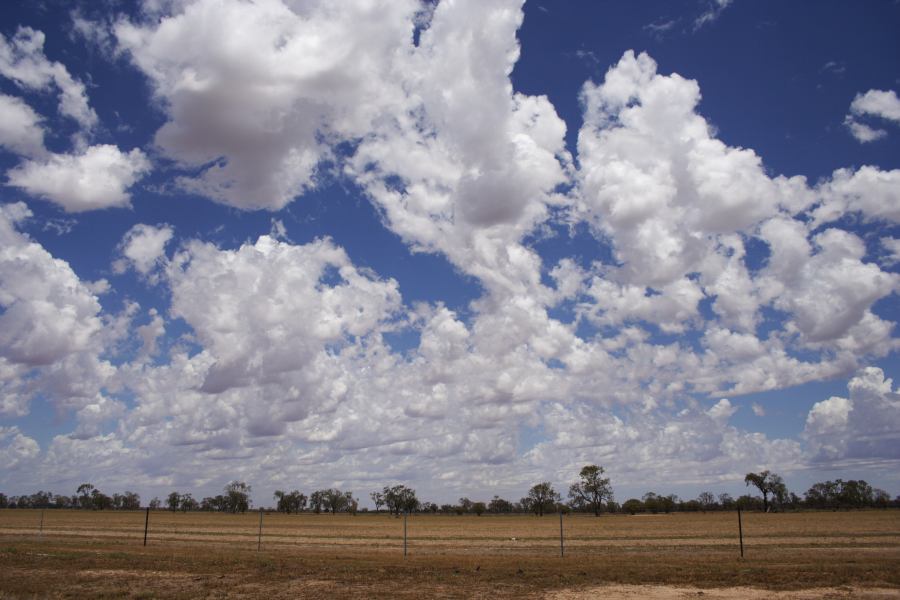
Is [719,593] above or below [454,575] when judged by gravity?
above

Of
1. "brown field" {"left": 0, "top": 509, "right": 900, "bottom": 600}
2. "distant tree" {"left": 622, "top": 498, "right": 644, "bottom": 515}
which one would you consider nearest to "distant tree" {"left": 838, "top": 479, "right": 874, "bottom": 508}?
"distant tree" {"left": 622, "top": 498, "right": 644, "bottom": 515}

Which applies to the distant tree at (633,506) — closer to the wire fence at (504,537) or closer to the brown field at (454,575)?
the wire fence at (504,537)

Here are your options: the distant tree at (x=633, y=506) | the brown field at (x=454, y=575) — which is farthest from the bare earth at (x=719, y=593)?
the distant tree at (x=633, y=506)

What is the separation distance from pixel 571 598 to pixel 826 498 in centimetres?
21158

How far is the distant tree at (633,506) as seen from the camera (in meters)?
180

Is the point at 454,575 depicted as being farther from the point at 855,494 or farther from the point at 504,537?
the point at 855,494

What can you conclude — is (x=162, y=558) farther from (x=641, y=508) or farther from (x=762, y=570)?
(x=641, y=508)

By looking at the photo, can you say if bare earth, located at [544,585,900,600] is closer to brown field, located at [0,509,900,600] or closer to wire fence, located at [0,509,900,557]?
brown field, located at [0,509,900,600]

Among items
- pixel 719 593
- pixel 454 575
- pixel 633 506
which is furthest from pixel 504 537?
pixel 633 506

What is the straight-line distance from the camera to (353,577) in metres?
23.0

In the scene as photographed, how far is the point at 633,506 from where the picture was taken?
7082 inches

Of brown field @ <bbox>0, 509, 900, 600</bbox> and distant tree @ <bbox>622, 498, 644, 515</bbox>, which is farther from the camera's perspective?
distant tree @ <bbox>622, 498, 644, 515</bbox>

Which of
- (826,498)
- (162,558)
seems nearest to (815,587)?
(162,558)

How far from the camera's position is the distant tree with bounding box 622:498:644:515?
590 feet
